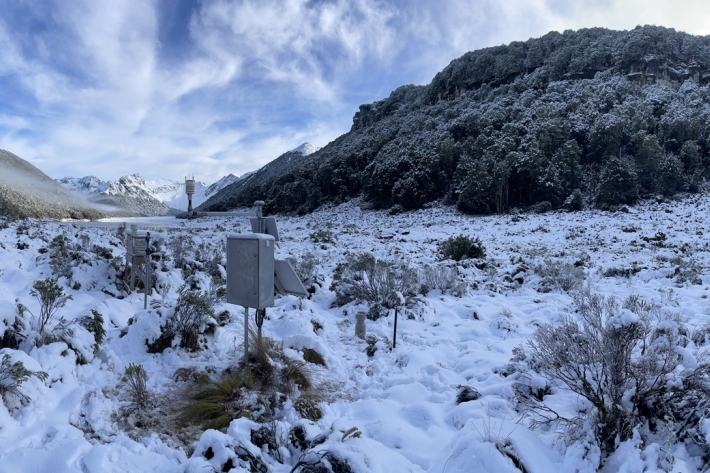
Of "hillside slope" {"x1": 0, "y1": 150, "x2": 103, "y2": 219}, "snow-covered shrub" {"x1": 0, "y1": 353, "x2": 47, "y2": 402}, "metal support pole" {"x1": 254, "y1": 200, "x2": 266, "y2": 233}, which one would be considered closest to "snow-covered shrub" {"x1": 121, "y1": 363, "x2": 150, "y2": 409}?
"snow-covered shrub" {"x1": 0, "y1": 353, "x2": 47, "y2": 402}

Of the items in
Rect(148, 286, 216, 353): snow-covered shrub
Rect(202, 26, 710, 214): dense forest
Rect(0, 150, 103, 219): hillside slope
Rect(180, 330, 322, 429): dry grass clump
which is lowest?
Rect(180, 330, 322, 429): dry grass clump

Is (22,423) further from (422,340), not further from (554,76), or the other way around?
(554,76)

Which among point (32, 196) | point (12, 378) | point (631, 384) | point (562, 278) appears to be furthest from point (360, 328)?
point (32, 196)

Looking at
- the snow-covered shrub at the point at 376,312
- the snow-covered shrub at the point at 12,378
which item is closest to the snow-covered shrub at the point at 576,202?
the snow-covered shrub at the point at 376,312

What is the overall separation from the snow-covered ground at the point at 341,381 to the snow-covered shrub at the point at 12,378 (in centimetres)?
7

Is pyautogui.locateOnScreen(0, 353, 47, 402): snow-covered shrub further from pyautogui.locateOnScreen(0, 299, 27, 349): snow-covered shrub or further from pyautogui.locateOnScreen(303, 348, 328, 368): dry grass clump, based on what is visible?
pyautogui.locateOnScreen(303, 348, 328, 368): dry grass clump

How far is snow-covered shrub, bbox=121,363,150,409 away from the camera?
3.40m

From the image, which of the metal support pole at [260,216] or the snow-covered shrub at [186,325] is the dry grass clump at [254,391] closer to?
the snow-covered shrub at [186,325]

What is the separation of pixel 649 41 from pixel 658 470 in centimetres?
6025

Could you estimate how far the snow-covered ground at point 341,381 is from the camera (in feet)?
8.19

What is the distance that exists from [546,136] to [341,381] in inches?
1344

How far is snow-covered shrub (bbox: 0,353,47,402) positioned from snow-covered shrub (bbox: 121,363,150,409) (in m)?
0.79

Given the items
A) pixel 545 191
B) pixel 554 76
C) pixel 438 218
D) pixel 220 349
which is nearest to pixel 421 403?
pixel 220 349

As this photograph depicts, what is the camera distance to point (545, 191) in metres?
29.3
